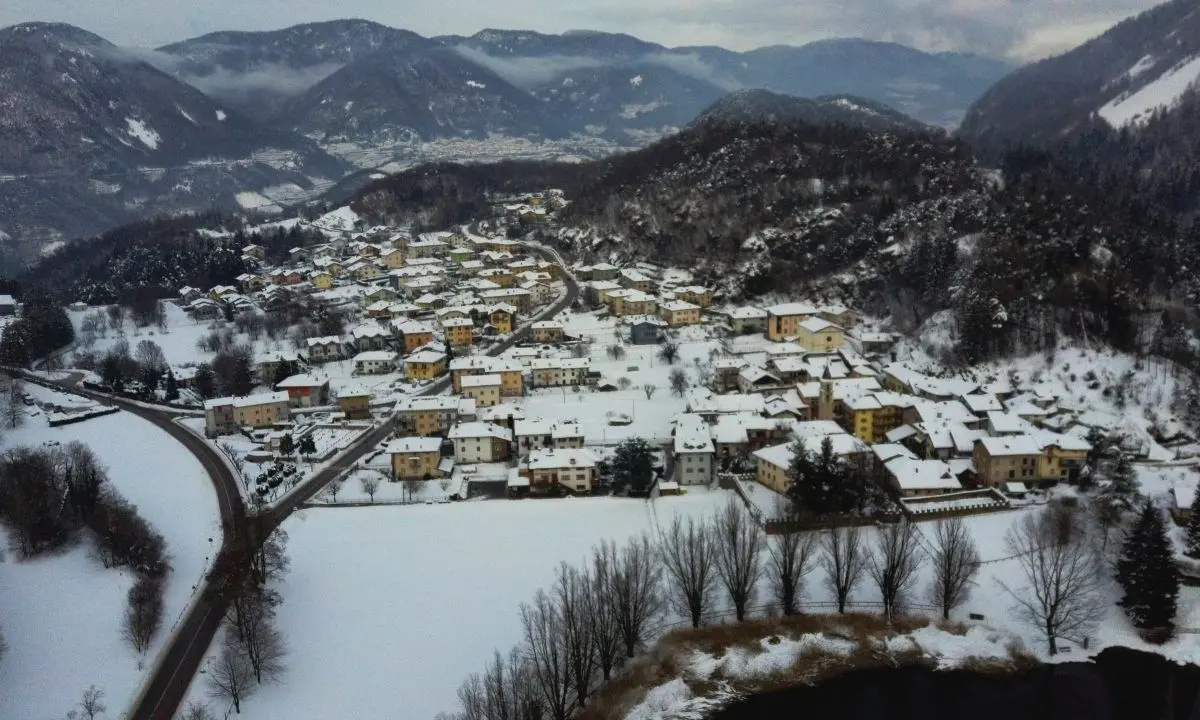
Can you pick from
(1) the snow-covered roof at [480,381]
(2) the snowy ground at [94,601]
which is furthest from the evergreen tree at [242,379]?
(1) the snow-covered roof at [480,381]

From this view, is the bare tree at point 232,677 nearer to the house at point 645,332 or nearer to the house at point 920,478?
the house at point 920,478

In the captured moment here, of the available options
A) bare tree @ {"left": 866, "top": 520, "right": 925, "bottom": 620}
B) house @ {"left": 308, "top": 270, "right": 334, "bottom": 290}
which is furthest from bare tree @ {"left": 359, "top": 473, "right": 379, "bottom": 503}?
house @ {"left": 308, "top": 270, "right": 334, "bottom": 290}

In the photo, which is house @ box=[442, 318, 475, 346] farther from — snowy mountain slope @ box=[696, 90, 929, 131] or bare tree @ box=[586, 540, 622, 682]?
snowy mountain slope @ box=[696, 90, 929, 131]

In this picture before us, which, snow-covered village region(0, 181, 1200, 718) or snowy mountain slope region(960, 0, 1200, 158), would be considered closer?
snow-covered village region(0, 181, 1200, 718)

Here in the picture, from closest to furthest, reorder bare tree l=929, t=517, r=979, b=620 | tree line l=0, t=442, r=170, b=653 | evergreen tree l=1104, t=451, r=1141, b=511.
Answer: bare tree l=929, t=517, r=979, b=620 < tree line l=0, t=442, r=170, b=653 < evergreen tree l=1104, t=451, r=1141, b=511

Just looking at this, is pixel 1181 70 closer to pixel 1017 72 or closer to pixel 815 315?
pixel 1017 72

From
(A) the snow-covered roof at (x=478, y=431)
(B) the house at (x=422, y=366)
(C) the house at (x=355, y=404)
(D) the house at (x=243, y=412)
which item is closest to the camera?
(A) the snow-covered roof at (x=478, y=431)
